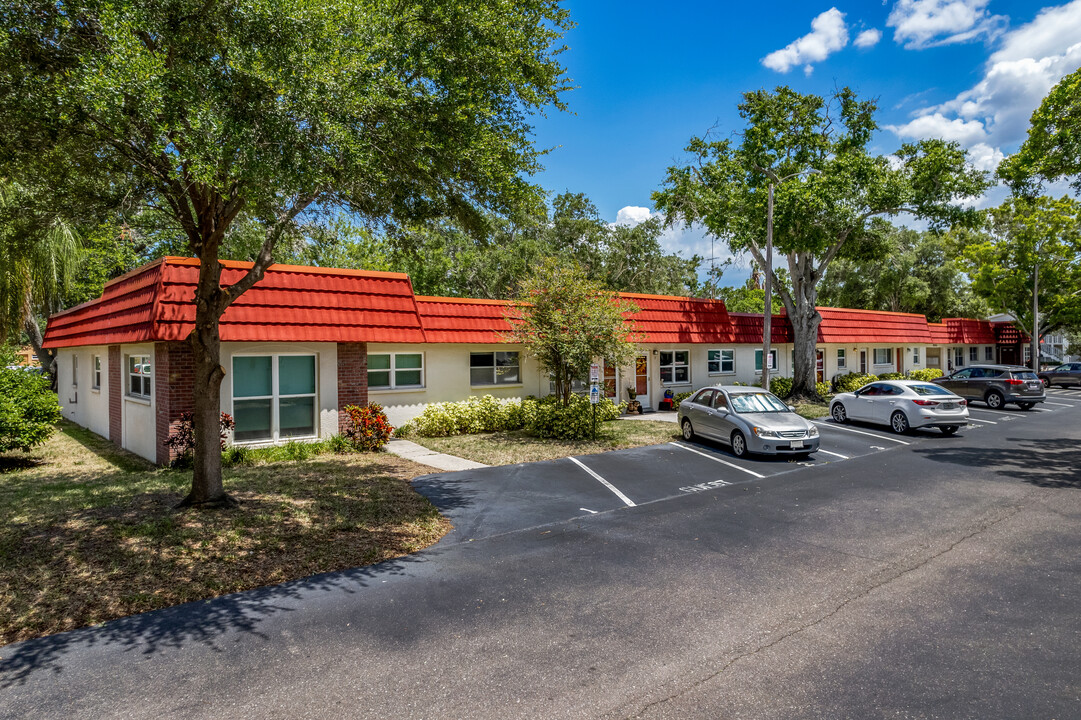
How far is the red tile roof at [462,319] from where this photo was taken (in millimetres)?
17156

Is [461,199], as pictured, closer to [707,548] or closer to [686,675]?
[707,548]

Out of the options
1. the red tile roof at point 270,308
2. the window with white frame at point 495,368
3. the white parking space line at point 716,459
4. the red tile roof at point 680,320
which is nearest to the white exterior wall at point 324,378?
the red tile roof at point 270,308

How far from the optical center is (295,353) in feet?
44.8

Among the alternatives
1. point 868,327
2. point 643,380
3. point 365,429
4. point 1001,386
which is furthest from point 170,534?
point 868,327

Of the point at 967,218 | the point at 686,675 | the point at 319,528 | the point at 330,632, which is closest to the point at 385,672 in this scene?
the point at 330,632

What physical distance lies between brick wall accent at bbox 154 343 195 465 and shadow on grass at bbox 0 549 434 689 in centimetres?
734

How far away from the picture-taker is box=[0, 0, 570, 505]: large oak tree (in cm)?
615

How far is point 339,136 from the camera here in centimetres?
652

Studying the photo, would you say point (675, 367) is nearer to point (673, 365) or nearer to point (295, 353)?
point (673, 365)

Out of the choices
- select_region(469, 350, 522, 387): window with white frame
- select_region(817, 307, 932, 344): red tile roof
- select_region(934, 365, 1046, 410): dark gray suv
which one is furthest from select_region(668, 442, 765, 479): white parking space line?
select_region(934, 365, 1046, 410): dark gray suv

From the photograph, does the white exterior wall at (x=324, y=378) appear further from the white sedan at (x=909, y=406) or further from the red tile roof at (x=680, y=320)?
the white sedan at (x=909, y=406)

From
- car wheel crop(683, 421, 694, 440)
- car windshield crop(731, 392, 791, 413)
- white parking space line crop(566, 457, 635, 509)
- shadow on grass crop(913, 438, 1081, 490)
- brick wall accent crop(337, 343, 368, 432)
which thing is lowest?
shadow on grass crop(913, 438, 1081, 490)

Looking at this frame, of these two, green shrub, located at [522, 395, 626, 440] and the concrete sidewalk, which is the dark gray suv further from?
the concrete sidewalk

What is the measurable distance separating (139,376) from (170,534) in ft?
27.1
